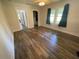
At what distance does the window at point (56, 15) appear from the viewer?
5.40 meters

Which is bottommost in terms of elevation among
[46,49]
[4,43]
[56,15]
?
[46,49]

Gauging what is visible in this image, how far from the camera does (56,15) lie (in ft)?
19.2

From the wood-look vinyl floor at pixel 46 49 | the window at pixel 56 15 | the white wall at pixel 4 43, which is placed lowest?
the wood-look vinyl floor at pixel 46 49

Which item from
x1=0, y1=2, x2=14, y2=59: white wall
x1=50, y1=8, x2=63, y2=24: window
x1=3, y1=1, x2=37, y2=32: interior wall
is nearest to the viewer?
x1=0, y1=2, x2=14, y2=59: white wall

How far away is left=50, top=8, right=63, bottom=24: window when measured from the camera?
213 inches

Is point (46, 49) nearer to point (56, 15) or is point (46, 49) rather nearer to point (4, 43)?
point (4, 43)

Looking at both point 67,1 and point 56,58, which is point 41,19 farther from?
point 56,58

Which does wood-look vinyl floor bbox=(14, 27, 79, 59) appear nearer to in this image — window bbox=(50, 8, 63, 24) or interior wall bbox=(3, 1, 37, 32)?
interior wall bbox=(3, 1, 37, 32)

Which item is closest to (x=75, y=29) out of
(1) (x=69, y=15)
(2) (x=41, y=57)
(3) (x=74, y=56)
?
(1) (x=69, y=15)

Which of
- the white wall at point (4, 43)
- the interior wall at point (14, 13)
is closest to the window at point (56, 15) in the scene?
the interior wall at point (14, 13)

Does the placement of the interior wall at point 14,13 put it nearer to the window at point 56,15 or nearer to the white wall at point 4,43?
the window at point 56,15

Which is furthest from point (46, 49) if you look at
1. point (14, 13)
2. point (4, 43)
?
point (14, 13)

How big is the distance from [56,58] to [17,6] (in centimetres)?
517

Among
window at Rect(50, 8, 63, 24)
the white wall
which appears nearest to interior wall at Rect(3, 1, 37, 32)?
window at Rect(50, 8, 63, 24)
